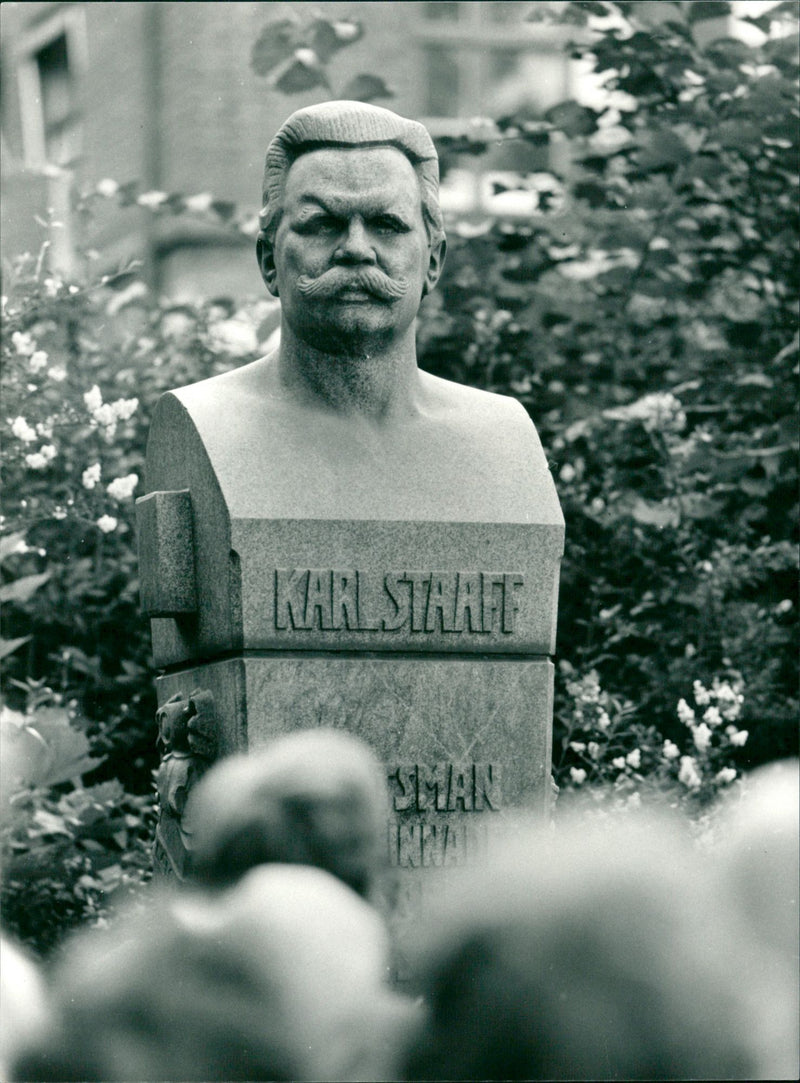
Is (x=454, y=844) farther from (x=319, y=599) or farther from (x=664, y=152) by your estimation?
(x=664, y=152)

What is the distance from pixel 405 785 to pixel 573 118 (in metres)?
4.08

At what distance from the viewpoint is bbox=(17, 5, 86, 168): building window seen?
1527cm

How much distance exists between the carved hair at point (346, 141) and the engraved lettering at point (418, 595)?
0.78 m

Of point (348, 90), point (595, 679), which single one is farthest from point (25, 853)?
point (348, 90)

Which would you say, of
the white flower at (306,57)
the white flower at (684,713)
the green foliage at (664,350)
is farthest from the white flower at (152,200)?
the white flower at (684,713)

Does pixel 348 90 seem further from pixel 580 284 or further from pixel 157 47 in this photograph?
pixel 157 47

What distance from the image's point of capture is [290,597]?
4.42 metres

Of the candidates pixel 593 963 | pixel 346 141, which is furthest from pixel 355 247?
pixel 593 963

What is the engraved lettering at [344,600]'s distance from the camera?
445 centimetres

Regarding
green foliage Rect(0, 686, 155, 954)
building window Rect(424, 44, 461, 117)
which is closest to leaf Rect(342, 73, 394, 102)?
green foliage Rect(0, 686, 155, 954)

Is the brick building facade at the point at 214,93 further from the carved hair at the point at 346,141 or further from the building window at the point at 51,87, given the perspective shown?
the carved hair at the point at 346,141

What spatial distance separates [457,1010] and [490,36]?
1360cm

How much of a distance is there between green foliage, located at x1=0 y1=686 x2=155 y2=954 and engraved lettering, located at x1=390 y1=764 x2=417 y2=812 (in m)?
1.93

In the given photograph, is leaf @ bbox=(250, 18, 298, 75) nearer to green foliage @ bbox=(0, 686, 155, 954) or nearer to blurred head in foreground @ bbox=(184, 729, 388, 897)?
green foliage @ bbox=(0, 686, 155, 954)
